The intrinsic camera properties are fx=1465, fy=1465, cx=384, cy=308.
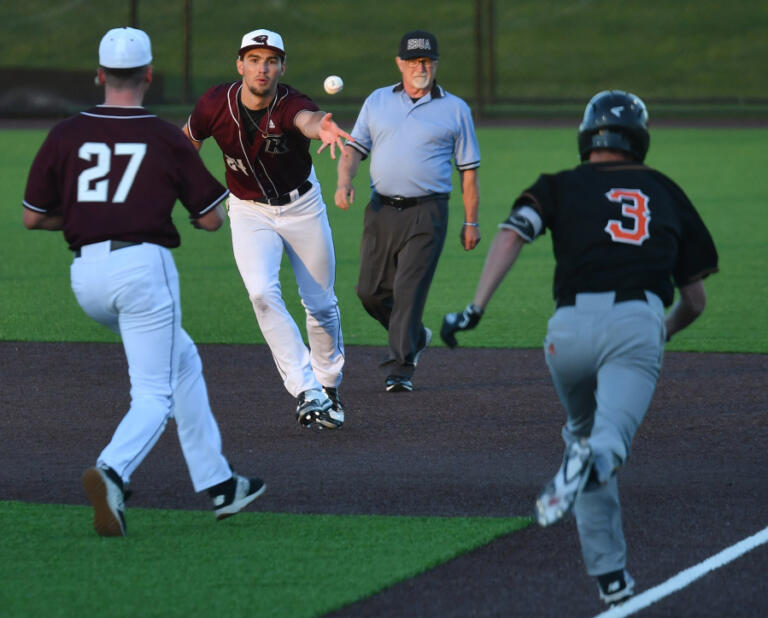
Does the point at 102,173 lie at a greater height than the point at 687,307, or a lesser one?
greater

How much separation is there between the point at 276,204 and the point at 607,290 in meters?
3.99

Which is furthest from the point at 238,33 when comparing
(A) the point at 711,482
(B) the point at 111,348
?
(A) the point at 711,482

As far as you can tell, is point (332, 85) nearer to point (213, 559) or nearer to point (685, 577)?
point (213, 559)

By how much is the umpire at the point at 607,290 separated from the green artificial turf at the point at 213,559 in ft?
3.42

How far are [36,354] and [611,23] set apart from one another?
2074 inches

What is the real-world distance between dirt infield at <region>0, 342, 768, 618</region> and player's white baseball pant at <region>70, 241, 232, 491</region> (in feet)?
2.31

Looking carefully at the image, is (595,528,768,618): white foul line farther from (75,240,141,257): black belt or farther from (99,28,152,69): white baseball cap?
(99,28,152,69): white baseball cap

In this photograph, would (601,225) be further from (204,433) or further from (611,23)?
(611,23)

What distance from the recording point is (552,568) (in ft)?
19.7

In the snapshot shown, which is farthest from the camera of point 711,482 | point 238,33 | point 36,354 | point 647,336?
point 238,33

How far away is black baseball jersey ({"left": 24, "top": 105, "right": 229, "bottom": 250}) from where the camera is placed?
6273 millimetres

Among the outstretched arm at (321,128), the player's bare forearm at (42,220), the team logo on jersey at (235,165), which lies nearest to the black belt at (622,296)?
the player's bare forearm at (42,220)

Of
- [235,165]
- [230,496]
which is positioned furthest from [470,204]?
[230,496]

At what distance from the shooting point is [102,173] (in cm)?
628
